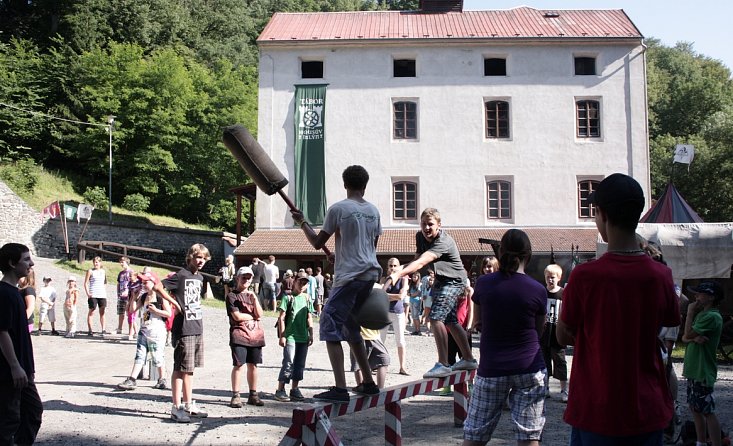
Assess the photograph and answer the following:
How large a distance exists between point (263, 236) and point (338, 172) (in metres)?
4.87

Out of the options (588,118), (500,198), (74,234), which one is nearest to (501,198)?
(500,198)

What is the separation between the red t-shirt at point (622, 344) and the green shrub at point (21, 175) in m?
42.4

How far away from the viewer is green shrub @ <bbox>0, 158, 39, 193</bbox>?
40188 mm

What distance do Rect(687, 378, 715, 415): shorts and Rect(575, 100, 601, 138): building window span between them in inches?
1121

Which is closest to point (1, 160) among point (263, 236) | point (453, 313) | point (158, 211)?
point (158, 211)

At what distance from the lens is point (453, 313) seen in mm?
7383

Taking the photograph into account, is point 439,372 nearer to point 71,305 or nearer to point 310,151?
point 71,305

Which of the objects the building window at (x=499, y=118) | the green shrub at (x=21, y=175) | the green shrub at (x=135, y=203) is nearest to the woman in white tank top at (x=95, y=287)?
the building window at (x=499, y=118)

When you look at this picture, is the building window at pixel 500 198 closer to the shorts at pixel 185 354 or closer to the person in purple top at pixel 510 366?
the shorts at pixel 185 354

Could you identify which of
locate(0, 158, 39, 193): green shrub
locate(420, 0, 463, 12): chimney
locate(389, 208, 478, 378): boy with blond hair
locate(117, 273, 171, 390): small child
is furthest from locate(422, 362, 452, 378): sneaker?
locate(0, 158, 39, 193): green shrub

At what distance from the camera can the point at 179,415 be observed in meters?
8.91

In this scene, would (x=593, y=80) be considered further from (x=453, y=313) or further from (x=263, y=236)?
(x=453, y=313)

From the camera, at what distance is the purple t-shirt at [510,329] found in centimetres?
527

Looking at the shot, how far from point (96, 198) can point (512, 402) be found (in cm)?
4402
